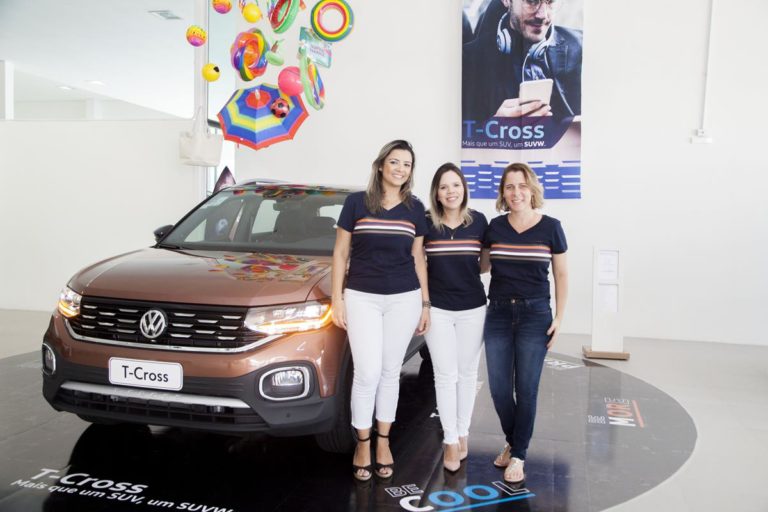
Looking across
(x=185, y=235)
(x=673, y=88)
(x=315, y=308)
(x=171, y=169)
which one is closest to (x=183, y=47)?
(x=171, y=169)

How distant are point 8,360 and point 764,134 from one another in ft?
22.4

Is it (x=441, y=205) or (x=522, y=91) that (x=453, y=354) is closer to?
(x=441, y=205)

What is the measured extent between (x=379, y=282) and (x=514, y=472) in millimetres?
1076

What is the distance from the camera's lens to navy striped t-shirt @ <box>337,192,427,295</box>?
2.74 m

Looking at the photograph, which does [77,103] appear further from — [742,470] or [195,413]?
[742,470]

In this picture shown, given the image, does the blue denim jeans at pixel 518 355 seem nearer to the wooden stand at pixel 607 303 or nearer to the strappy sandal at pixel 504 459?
the strappy sandal at pixel 504 459

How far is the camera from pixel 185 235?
3654 mm

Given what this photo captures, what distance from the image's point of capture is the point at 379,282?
2.73 m

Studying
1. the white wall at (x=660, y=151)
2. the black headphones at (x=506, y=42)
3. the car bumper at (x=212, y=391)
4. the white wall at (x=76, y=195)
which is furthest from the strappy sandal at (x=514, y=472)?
the white wall at (x=76, y=195)

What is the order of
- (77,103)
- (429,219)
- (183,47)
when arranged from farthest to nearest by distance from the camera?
(77,103) → (183,47) → (429,219)

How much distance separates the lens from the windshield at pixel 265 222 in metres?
3.47

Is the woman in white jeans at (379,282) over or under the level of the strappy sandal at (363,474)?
over

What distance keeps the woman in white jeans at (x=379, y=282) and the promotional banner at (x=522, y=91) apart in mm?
3714

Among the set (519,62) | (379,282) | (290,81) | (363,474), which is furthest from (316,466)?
(519,62)
